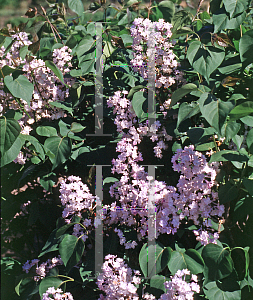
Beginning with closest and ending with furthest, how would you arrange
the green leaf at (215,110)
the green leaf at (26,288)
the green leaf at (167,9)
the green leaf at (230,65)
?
the green leaf at (215,110) < the green leaf at (230,65) < the green leaf at (26,288) < the green leaf at (167,9)

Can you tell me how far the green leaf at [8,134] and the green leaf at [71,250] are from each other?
484mm

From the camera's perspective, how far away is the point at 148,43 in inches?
63.4

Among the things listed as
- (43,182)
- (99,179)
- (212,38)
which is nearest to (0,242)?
(43,182)

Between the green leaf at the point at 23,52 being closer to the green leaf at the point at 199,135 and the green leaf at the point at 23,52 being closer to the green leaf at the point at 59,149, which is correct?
the green leaf at the point at 59,149

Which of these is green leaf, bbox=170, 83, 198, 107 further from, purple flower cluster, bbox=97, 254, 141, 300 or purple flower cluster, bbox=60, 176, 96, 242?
purple flower cluster, bbox=97, 254, 141, 300

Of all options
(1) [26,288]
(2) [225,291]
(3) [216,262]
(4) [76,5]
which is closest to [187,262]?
(3) [216,262]

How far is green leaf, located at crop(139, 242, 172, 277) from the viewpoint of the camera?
1.31 m

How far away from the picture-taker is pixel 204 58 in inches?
53.4

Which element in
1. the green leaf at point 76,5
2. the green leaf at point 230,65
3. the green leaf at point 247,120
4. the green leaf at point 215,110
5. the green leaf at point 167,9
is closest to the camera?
the green leaf at point 215,110

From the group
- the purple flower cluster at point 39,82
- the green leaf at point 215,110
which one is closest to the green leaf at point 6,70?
the purple flower cluster at point 39,82

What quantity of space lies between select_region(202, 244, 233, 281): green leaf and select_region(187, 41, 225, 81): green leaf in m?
0.70

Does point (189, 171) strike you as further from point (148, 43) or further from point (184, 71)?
point (148, 43)

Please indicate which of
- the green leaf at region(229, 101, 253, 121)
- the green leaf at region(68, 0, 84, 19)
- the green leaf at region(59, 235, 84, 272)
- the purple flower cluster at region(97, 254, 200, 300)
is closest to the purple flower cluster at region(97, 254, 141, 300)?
the purple flower cluster at region(97, 254, 200, 300)

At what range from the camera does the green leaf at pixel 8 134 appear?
1.37 meters
